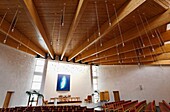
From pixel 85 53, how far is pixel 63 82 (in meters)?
3.89

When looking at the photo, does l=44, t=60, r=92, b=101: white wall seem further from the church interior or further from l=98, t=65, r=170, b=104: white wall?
l=98, t=65, r=170, b=104: white wall

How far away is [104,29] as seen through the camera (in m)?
4.42

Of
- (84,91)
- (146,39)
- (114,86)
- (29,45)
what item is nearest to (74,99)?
(84,91)

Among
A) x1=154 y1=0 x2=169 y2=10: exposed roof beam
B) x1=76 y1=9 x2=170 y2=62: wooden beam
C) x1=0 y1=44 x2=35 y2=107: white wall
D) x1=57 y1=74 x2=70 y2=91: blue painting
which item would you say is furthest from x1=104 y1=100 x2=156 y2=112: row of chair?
x1=0 y1=44 x2=35 y2=107: white wall

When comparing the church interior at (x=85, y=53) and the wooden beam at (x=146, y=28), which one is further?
the church interior at (x=85, y=53)

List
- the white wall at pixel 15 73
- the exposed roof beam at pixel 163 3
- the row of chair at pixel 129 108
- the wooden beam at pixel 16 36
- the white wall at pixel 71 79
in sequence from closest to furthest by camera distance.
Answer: the exposed roof beam at pixel 163 3
the wooden beam at pixel 16 36
the row of chair at pixel 129 108
the white wall at pixel 15 73
the white wall at pixel 71 79

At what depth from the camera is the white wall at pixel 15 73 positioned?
5762 mm

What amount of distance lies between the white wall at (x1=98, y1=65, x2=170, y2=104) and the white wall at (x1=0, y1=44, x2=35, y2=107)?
23.0 ft

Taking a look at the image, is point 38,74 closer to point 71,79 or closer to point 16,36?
point 71,79

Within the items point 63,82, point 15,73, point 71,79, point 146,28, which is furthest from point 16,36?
point 71,79

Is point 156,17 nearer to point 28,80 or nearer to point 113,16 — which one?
point 113,16

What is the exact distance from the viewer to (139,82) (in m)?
8.96

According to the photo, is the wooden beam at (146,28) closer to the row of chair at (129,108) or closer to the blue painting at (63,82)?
the row of chair at (129,108)

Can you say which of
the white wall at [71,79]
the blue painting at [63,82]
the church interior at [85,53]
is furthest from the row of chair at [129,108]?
the blue painting at [63,82]
